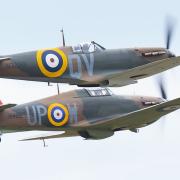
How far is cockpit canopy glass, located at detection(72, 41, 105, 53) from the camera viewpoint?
120 feet

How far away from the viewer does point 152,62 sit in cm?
3647

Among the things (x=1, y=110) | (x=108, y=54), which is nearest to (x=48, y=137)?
(x=1, y=110)

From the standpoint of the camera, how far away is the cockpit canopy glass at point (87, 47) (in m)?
36.7

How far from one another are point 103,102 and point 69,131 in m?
2.02

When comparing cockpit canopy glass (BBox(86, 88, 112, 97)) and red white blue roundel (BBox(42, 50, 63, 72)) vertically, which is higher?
red white blue roundel (BBox(42, 50, 63, 72))

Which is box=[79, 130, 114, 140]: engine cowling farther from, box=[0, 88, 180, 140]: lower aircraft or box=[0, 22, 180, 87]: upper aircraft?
box=[0, 22, 180, 87]: upper aircraft

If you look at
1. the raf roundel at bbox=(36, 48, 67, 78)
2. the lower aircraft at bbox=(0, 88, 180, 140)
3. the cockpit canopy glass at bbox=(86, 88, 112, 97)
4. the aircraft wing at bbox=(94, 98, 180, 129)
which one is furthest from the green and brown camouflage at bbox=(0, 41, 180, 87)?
the cockpit canopy glass at bbox=(86, 88, 112, 97)

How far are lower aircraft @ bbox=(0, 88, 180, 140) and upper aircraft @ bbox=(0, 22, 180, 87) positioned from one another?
290cm

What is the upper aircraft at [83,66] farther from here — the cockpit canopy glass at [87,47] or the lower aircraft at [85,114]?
the lower aircraft at [85,114]

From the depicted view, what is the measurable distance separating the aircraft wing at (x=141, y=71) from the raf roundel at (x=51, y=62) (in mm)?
1624

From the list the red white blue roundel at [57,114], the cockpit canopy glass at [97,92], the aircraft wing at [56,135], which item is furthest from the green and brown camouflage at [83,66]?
the aircraft wing at [56,135]

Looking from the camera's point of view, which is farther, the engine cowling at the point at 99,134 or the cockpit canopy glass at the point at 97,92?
the cockpit canopy glass at the point at 97,92

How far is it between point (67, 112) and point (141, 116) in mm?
2806

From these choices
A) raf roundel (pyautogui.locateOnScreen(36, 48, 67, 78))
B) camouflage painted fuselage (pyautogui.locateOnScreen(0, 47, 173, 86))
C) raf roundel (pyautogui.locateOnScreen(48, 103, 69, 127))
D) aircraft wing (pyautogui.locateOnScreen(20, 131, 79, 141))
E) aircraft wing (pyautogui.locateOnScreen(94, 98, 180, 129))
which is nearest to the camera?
camouflage painted fuselage (pyautogui.locateOnScreen(0, 47, 173, 86))
